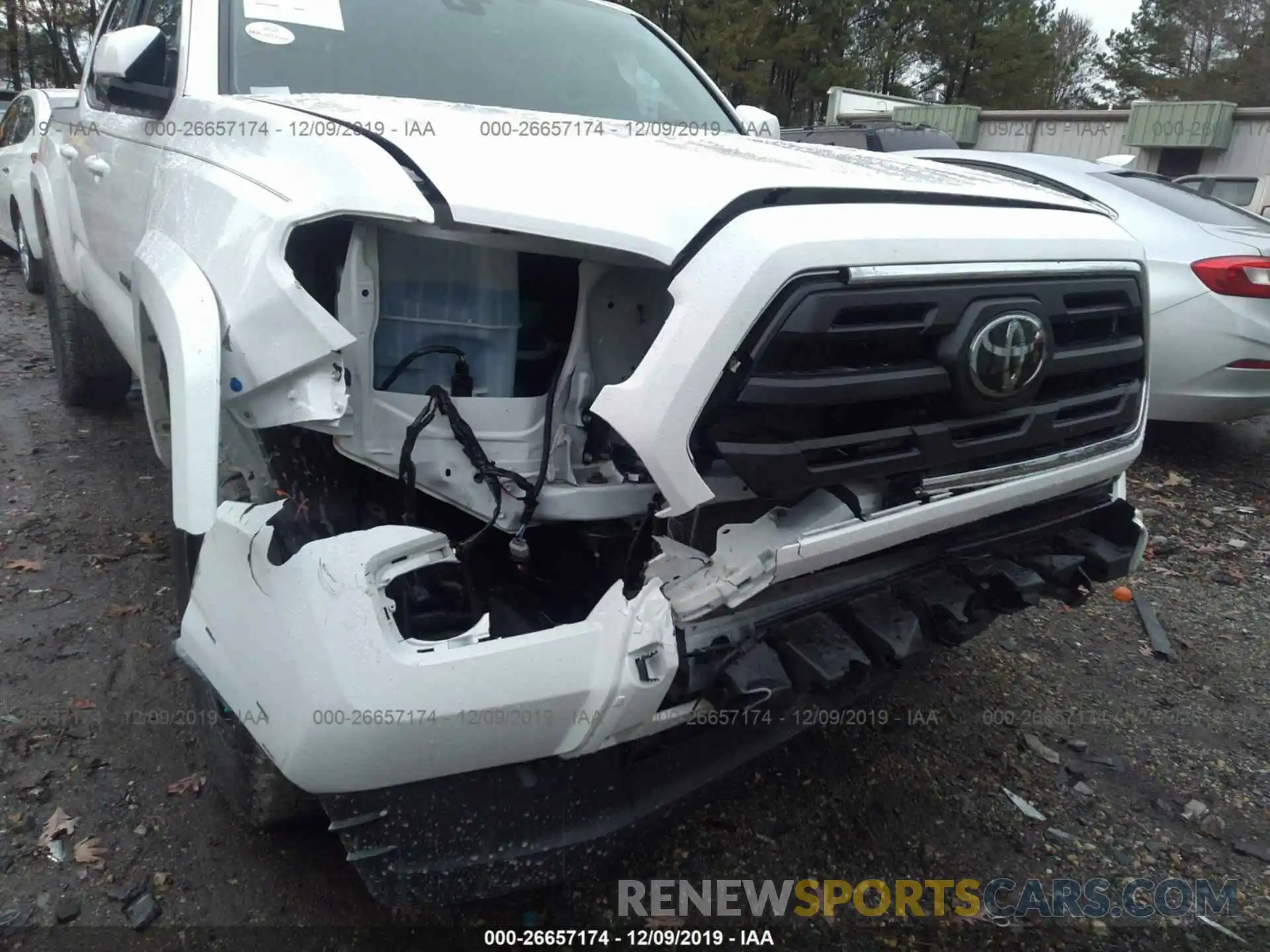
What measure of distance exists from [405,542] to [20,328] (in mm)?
7084

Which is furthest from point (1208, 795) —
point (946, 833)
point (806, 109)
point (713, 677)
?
point (806, 109)

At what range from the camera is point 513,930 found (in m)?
2.04

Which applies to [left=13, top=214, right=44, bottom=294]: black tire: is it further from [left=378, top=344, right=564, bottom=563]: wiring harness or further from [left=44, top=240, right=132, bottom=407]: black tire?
[left=378, top=344, right=564, bottom=563]: wiring harness

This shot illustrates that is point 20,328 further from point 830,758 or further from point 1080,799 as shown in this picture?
point 1080,799

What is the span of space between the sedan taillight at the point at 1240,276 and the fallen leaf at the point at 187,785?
4.98 m

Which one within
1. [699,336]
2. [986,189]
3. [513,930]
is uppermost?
[986,189]

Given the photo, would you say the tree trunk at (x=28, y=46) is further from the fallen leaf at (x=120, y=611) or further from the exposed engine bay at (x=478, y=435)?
the exposed engine bay at (x=478, y=435)

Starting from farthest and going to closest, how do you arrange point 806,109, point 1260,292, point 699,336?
point 806,109, point 1260,292, point 699,336

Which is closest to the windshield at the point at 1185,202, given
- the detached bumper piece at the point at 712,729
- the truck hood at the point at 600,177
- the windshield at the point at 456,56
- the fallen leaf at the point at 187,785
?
the windshield at the point at 456,56

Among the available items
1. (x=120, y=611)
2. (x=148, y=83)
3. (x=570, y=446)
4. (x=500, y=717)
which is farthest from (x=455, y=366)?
(x=120, y=611)

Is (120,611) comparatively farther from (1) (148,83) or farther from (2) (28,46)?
(2) (28,46)

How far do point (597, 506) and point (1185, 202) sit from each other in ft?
15.9

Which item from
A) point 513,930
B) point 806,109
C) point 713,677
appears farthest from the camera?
point 806,109

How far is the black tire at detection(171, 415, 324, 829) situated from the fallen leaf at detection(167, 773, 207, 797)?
0.21m
